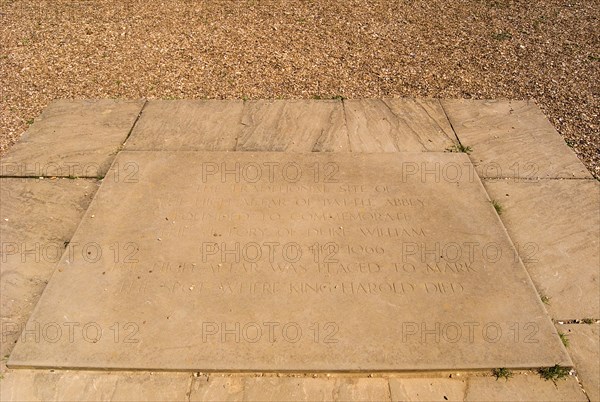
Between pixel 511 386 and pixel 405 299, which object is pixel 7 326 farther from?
pixel 511 386

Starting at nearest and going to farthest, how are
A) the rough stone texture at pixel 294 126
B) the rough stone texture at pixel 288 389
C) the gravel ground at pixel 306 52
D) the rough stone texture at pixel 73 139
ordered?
the rough stone texture at pixel 288 389, the rough stone texture at pixel 73 139, the rough stone texture at pixel 294 126, the gravel ground at pixel 306 52

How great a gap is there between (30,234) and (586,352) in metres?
4.10

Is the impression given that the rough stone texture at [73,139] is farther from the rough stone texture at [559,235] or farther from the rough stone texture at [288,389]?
the rough stone texture at [559,235]

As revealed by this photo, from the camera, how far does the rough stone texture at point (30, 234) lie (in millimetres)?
3781

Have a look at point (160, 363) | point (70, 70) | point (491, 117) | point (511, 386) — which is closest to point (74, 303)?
point (160, 363)

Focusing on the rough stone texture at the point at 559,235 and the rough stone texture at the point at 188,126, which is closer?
the rough stone texture at the point at 559,235

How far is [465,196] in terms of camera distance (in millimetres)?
4590

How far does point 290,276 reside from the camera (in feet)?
12.7

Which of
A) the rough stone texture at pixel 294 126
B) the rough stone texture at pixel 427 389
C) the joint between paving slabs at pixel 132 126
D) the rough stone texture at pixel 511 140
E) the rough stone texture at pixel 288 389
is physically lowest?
the joint between paving slabs at pixel 132 126

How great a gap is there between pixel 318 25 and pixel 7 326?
575 centimetres

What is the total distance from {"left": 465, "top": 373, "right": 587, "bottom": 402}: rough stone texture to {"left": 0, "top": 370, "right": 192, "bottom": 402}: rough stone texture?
68.5 inches

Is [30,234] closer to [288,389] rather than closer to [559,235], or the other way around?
[288,389]

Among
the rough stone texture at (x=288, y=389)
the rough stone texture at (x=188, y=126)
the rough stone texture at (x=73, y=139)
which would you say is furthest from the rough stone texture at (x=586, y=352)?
the rough stone texture at (x=73, y=139)

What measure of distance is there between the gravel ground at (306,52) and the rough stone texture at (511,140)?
196 millimetres
